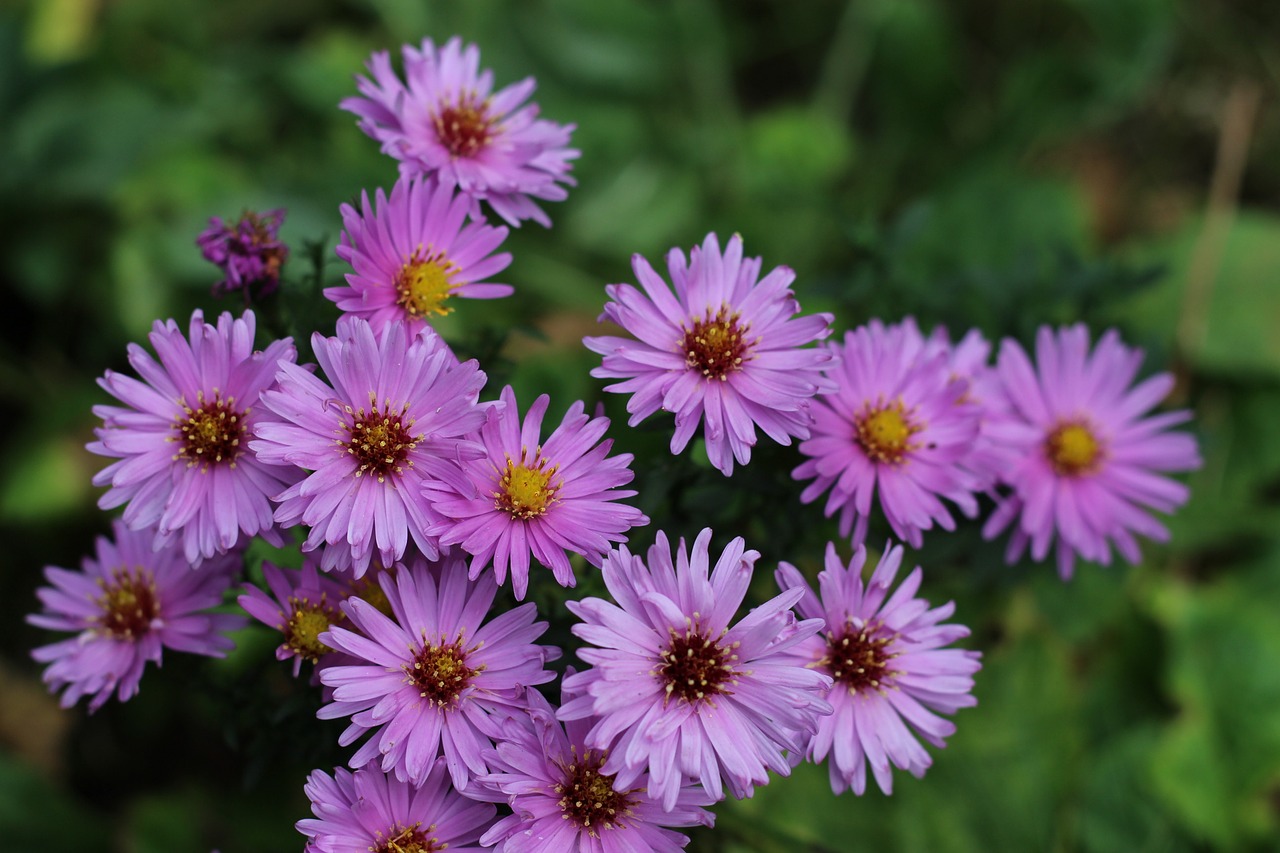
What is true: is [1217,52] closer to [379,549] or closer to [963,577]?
[963,577]

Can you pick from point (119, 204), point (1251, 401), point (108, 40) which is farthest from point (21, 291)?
point (1251, 401)

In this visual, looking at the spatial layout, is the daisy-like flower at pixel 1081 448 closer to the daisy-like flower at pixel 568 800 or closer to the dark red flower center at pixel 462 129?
the daisy-like flower at pixel 568 800

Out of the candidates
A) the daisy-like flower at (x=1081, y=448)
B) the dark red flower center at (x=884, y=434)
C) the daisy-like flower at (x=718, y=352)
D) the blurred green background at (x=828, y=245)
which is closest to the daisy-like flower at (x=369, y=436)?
the daisy-like flower at (x=718, y=352)

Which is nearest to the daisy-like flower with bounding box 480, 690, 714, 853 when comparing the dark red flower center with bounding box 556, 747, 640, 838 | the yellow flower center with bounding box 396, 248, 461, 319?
the dark red flower center with bounding box 556, 747, 640, 838

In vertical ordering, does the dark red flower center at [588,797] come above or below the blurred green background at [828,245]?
below

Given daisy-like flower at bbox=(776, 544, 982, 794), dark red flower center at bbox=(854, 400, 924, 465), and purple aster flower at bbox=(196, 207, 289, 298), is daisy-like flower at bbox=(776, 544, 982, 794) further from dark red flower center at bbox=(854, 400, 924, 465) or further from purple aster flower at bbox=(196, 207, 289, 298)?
purple aster flower at bbox=(196, 207, 289, 298)

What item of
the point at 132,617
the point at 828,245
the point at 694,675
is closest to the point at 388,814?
the point at 694,675

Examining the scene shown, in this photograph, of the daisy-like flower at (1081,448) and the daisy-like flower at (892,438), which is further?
the daisy-like flower at (1081,448)
